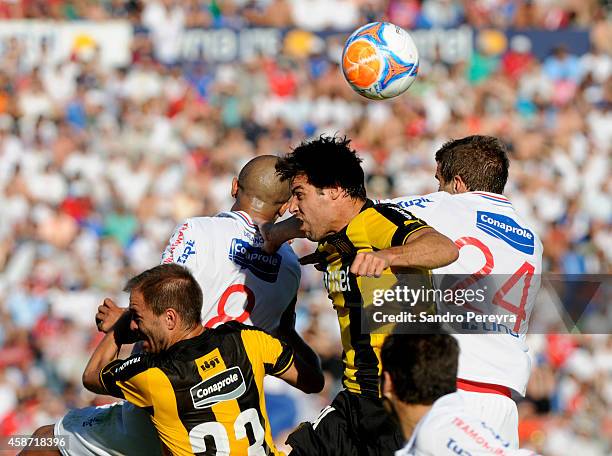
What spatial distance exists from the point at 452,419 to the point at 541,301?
5083 mm

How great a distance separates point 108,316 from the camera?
217 inches

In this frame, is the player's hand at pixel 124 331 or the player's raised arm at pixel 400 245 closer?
the player's raised arm at pixel 400 245

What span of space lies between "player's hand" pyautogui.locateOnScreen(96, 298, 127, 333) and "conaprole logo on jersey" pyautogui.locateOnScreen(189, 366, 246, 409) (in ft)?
2.42

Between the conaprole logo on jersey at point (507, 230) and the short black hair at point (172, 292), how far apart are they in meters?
1.46

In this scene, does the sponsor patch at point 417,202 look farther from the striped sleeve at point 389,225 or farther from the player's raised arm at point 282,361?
the player's raised arm at point 282,361

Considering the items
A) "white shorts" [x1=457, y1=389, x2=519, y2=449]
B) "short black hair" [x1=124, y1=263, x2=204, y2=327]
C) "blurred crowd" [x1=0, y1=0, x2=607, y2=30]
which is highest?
A: "blurred crowd" [x1=0, y1=0, x2=607, y2=30]

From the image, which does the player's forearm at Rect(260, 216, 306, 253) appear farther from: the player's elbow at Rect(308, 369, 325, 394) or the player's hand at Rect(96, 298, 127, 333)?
the player's hand at Rect(96, 298, 127, 333)

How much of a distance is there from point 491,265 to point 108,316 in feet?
6.38

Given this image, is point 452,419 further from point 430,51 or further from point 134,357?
point 430,51

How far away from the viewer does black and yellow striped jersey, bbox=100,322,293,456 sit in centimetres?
498

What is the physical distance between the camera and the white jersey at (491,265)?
5.36m

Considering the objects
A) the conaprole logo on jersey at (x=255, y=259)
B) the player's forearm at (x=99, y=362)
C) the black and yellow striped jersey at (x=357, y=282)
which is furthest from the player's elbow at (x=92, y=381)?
the black and yellow striped jersey at (x=357, y=282)

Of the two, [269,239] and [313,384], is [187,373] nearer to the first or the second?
[313,384]

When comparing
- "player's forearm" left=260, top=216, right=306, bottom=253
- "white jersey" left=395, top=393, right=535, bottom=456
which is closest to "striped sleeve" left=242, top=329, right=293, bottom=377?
"player's forearm" left=260, top=216, right=306, bottom=253
